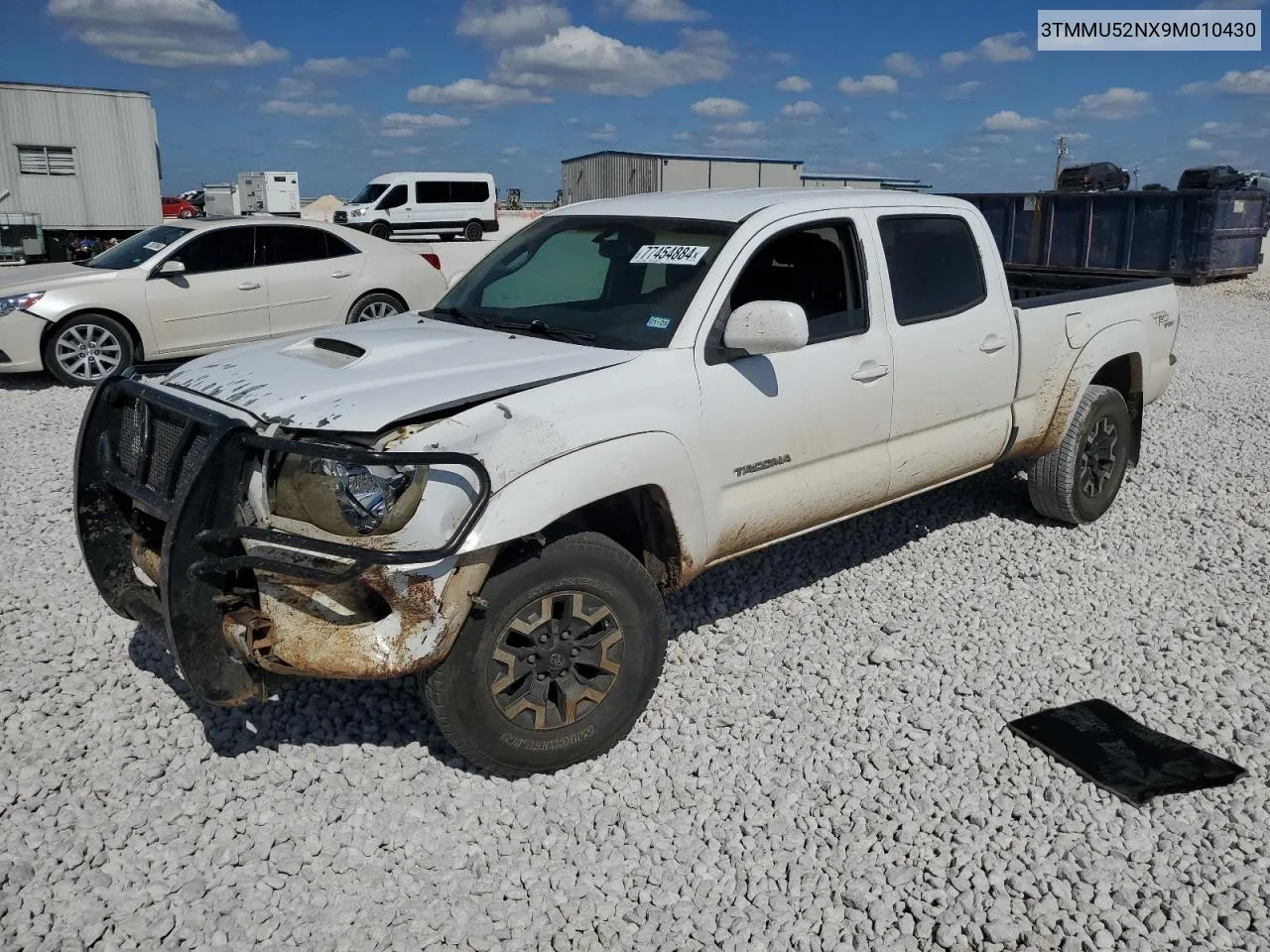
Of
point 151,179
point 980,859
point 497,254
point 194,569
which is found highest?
point 151,179

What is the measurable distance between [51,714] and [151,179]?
70.8 ft

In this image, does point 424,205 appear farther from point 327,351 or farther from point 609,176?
point 327,351

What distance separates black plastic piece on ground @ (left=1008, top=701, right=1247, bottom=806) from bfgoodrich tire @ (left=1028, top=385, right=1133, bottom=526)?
6.52 ft

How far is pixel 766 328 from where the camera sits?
365 centimetres

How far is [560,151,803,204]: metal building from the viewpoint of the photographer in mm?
45281

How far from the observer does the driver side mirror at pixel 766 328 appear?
3.63 metres

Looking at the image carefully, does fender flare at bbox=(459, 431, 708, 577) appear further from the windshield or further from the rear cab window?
the windshield

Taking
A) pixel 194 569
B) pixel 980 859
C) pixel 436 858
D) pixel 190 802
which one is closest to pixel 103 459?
A: pixel 194 569

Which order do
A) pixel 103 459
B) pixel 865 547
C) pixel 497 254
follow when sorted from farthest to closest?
1. pixel 865 547
2. pixel 497 254
3. pixel 103 459

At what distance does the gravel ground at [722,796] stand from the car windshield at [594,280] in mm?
1494

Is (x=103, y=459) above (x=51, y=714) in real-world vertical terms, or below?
above

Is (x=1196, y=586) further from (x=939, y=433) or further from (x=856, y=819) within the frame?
(x=856, y=819)

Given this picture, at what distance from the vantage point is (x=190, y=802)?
3.41 m

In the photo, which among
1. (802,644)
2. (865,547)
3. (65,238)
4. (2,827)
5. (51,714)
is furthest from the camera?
(65,238)
